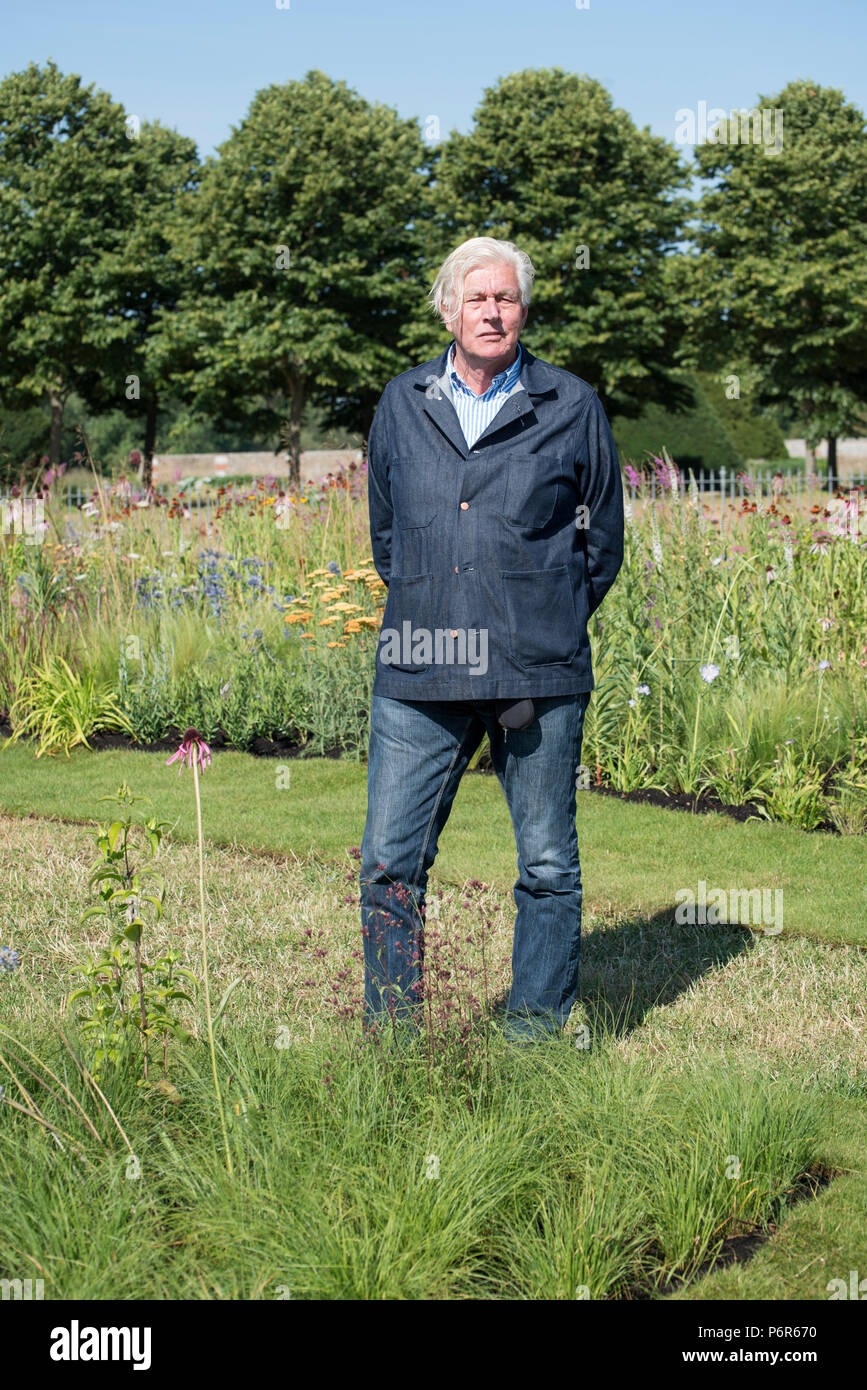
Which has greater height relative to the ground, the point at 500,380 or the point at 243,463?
the point at 243,463

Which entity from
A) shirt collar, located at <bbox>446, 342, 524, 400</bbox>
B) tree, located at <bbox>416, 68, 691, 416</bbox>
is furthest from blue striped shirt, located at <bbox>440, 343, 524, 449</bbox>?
tree, located at <bbox>416, 68, 691, 416</bbox>

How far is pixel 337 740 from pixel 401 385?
4.63m

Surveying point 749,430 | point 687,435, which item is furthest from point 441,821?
point 749,430

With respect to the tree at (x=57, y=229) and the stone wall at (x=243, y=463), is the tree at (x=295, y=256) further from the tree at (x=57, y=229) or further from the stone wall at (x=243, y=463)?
the stone wall at (x=243, y=463)

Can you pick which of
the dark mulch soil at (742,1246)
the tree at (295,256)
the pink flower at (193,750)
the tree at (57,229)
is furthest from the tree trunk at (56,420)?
the dark mulch soil at (742,1246)

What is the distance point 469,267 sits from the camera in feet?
9.67

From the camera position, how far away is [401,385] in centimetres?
319

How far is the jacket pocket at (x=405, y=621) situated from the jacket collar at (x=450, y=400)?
0.34m

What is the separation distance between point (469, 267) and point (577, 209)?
31.1m

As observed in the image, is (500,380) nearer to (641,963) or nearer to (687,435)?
(641,963)

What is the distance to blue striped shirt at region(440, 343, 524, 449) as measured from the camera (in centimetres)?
310

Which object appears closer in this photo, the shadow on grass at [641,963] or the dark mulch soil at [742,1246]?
the dark mulch soil at [742,1246]

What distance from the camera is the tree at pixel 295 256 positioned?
2936 centimetres

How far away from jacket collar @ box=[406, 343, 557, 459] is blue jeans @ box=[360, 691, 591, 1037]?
Answer: 0.65m
